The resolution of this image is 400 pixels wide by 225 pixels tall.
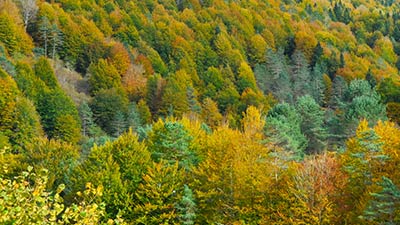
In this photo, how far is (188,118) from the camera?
8325 centimetres

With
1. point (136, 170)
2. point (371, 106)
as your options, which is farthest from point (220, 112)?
point (136, 170)

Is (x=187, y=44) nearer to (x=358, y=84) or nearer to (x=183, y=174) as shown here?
(x=358, y=84)

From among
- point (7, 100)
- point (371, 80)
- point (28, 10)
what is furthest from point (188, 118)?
point (371, 80)

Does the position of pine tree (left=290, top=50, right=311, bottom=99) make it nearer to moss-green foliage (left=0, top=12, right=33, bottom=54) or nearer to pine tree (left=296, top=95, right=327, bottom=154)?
pine tree (left=296, top=95, right=327, bottom=154)

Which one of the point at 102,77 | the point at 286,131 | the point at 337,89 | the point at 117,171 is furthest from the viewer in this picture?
the point at 337,89

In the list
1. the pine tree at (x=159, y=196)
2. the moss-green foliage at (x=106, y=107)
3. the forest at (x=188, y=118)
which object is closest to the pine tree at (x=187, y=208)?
the forest at (x=188, y=118)

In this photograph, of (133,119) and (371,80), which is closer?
(133,119)

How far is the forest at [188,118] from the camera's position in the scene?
38.6 meters

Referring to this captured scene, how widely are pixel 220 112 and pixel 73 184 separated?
269 ft

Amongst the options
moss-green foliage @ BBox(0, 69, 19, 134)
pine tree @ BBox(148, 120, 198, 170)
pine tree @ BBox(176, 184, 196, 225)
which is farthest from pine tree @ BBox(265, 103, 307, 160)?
moss-green foliage @ BBox(0, 69, 19, 134)

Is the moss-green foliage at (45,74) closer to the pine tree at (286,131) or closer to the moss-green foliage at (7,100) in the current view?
the moss-green foliage at (7,100)

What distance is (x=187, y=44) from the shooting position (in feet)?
515

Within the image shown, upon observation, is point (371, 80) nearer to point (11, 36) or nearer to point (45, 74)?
point (45, 74)

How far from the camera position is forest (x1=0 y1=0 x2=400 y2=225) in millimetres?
38594
